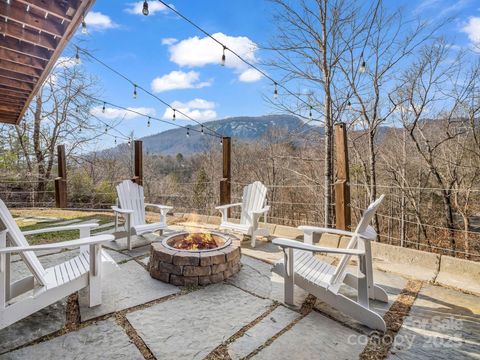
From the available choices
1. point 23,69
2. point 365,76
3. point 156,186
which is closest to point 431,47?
point 365,76

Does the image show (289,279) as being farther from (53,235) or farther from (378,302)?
(53,235)

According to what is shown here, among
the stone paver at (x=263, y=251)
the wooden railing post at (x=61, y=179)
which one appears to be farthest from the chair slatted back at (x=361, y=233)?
the wooden railing post at (x=61, y=179)

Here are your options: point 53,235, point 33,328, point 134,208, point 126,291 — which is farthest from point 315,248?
point 53,235

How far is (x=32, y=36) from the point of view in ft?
8.62

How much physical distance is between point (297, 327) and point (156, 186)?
54.3ft

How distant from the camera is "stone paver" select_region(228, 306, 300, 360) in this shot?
1489 millimetres

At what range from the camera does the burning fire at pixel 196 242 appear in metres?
2.69

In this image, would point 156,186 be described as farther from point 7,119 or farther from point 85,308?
point 85,308

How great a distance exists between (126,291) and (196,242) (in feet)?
2.70

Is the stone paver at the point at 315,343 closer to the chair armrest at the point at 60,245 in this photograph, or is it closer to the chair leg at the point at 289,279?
the chair leg at the point at 289,279

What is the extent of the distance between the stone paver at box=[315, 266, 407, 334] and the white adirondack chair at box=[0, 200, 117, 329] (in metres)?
1.66

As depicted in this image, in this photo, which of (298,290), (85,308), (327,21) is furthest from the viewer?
(327,21)

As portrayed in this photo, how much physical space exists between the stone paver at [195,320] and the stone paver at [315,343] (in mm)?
282

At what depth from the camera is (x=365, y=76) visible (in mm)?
5969
